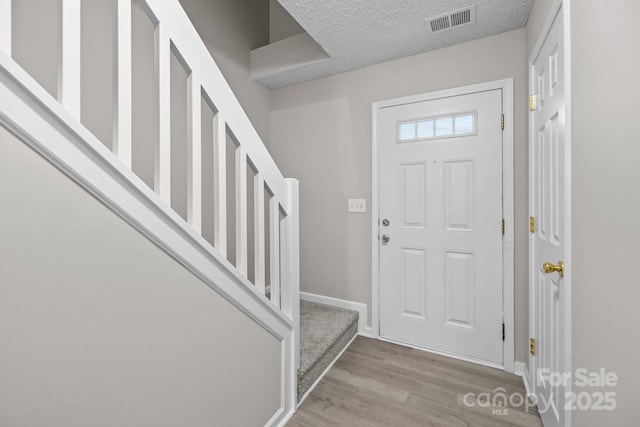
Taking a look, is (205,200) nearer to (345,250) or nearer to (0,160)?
(345,250)

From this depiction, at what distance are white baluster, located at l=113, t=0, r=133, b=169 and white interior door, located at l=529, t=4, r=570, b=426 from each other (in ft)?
5.18

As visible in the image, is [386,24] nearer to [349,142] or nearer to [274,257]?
[349,142]

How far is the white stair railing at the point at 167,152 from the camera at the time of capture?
2.14 feet

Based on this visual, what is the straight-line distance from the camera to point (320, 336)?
205cm

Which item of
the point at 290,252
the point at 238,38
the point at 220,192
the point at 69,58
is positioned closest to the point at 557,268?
the point at 290,252

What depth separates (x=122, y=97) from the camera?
2.69 ft

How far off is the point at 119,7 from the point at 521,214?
2304mm

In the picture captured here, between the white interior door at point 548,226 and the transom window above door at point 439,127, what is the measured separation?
0.40 metres

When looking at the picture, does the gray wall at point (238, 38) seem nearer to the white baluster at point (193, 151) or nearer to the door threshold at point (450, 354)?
the white baluster at point (193, 151)

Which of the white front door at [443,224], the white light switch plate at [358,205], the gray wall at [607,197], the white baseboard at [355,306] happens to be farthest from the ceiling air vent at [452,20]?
the white baseboard at [355,306]

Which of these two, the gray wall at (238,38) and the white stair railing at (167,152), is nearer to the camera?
the white stair railing at (167,152)

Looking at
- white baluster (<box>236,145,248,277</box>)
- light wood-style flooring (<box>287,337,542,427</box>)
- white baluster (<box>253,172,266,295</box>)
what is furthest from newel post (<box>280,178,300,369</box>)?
light wood-style flooring (<box>287,337,542,427</box>)

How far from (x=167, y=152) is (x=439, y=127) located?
191 cm

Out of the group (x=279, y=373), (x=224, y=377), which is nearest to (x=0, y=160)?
(x=224, y=377)
